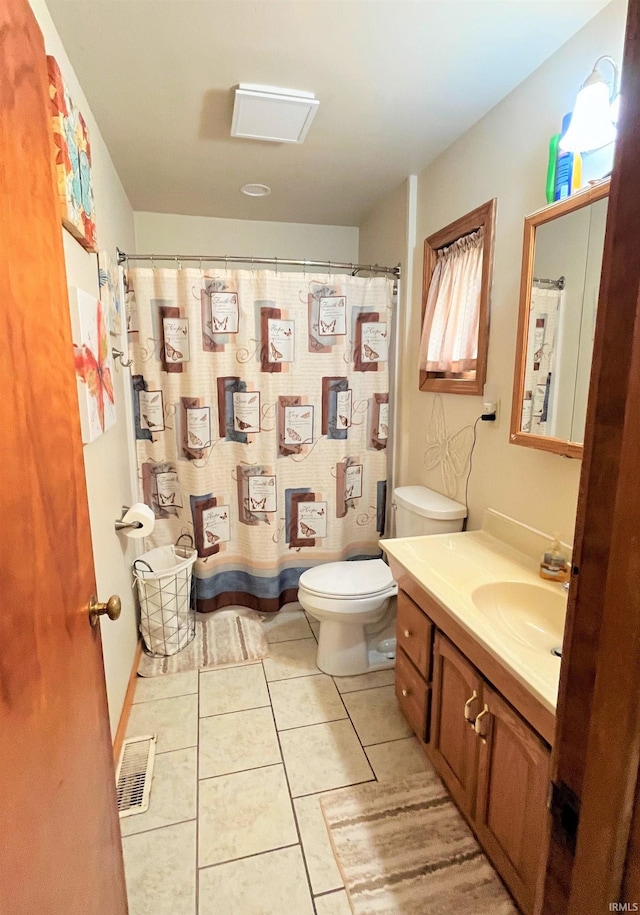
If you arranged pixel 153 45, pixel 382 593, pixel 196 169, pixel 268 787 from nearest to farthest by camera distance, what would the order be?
pixel 153 45 → pixel 268 787 → pixel 382 593 → pixel 196 169

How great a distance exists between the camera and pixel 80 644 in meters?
0.82

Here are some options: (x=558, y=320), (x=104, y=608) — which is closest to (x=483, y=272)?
(x=558, y=320)

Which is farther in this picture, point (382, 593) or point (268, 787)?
point (382, 593)

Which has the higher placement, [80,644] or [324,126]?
[324,126]

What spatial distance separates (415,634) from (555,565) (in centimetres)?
52

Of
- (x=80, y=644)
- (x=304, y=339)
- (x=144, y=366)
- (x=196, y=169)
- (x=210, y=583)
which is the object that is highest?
(x=196, y=169)

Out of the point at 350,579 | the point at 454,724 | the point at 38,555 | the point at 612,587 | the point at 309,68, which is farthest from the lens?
the point at 350,579

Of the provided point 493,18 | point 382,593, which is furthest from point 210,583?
point 493,18

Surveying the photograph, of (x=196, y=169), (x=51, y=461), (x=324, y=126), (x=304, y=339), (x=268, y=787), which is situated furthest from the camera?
(x=304, y=339)

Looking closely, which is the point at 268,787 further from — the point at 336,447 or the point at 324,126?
the point at 324,126

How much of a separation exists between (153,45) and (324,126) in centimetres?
70

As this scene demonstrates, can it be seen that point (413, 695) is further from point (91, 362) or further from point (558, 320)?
point (91, 362)

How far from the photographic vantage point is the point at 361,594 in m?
2.01

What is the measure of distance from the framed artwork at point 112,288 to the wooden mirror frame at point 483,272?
56.7 inches
